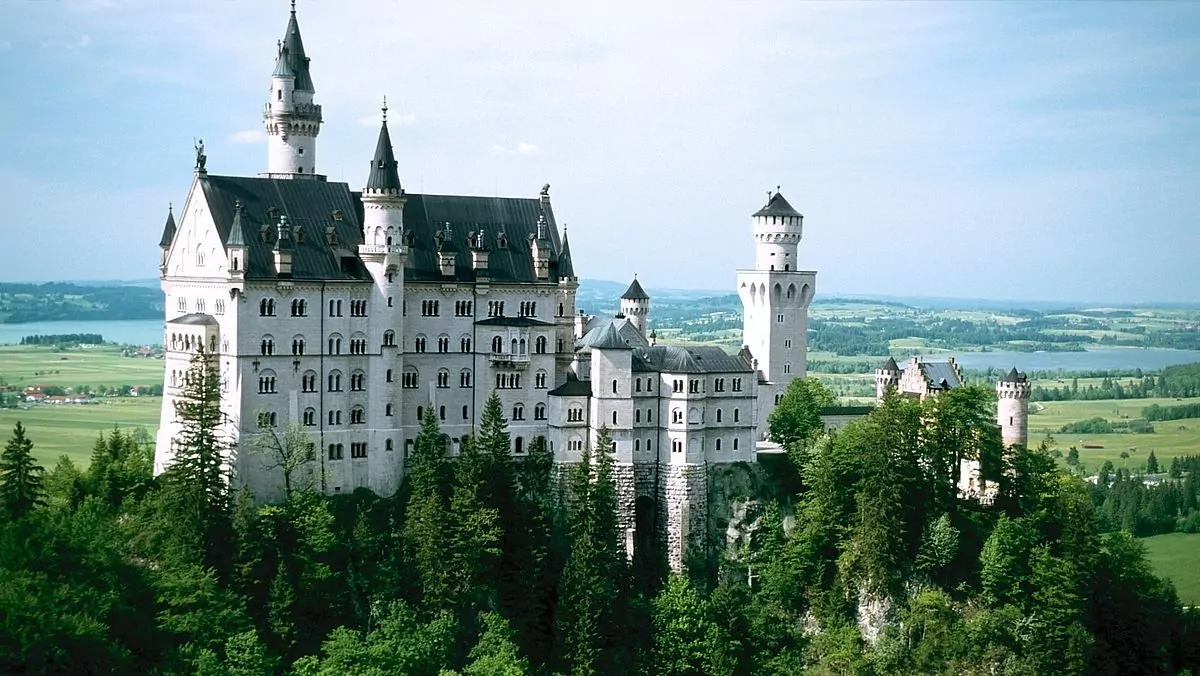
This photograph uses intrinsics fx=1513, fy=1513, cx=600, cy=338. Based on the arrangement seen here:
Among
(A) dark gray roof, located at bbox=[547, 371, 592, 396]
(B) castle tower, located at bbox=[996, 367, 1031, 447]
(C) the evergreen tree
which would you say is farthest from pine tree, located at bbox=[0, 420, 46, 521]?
(B) castle tower, located at bbox=[996, 367, 1031, 447]

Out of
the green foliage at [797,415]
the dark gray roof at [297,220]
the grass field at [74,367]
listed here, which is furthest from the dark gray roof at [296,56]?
the grass field at [74,367]

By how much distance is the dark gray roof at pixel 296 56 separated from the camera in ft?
322

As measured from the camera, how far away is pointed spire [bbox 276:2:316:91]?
98062 mm

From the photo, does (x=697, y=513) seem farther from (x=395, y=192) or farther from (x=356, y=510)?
(x=395, y=192)

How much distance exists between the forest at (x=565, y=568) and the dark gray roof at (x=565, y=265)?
11383 millimetres

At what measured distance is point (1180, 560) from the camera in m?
137

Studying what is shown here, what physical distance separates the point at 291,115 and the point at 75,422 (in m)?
46.0

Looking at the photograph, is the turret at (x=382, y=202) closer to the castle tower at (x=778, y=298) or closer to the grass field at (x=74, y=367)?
the castle tower at (x=778, y=298)

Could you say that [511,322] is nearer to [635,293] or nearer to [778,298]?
[635,293]

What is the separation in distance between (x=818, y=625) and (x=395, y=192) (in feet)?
120

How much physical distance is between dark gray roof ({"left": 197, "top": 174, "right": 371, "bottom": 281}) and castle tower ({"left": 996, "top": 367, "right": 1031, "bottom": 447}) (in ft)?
144

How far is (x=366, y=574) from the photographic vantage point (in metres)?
85.1

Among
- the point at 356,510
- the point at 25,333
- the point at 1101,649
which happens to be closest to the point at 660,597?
the point at 356,510

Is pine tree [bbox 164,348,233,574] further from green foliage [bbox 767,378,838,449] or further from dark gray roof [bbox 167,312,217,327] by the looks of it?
green foliage [bbox 767,378,838,449]
